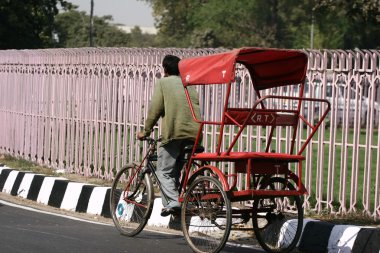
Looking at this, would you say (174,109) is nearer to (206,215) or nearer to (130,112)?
(206,215)

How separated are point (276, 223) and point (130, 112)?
16.9ft

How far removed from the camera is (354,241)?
29.3ft

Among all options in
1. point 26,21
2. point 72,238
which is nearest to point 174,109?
point 72,238

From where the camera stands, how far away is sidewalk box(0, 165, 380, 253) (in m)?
8.97

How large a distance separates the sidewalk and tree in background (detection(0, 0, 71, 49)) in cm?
2785

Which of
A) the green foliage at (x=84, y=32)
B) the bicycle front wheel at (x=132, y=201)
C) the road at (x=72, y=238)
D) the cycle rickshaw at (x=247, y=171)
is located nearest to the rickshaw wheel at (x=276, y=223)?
the cycle rickshaw at (x=247, y=171)

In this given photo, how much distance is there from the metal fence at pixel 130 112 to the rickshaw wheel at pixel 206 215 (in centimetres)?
233

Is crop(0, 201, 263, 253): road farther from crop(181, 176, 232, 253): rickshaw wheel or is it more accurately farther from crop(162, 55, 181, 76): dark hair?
crop(162, 55, 181, 76): dark hair

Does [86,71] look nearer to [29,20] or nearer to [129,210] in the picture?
[129,210]

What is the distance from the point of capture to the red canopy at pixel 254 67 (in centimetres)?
882

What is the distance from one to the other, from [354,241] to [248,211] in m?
0.94

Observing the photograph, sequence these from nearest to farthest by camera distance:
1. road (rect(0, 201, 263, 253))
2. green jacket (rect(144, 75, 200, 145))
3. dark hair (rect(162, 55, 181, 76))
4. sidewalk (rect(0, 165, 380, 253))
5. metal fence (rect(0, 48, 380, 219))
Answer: sidewalk (rect(0, 165, 380, 253)), road (rect(0, 201, 263, 253)), green jacket (rect(144, 75, 200, 145)), dark hair (rect(162, 55, 181, 76)), metal fence (rect(0, 48, 380, 219))

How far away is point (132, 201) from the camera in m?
10.5

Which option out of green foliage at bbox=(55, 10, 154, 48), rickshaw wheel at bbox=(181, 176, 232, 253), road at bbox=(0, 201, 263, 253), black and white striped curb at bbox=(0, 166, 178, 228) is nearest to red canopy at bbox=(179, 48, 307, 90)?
rickshaw wheel at bbox=(181, 176, 232, 253)
